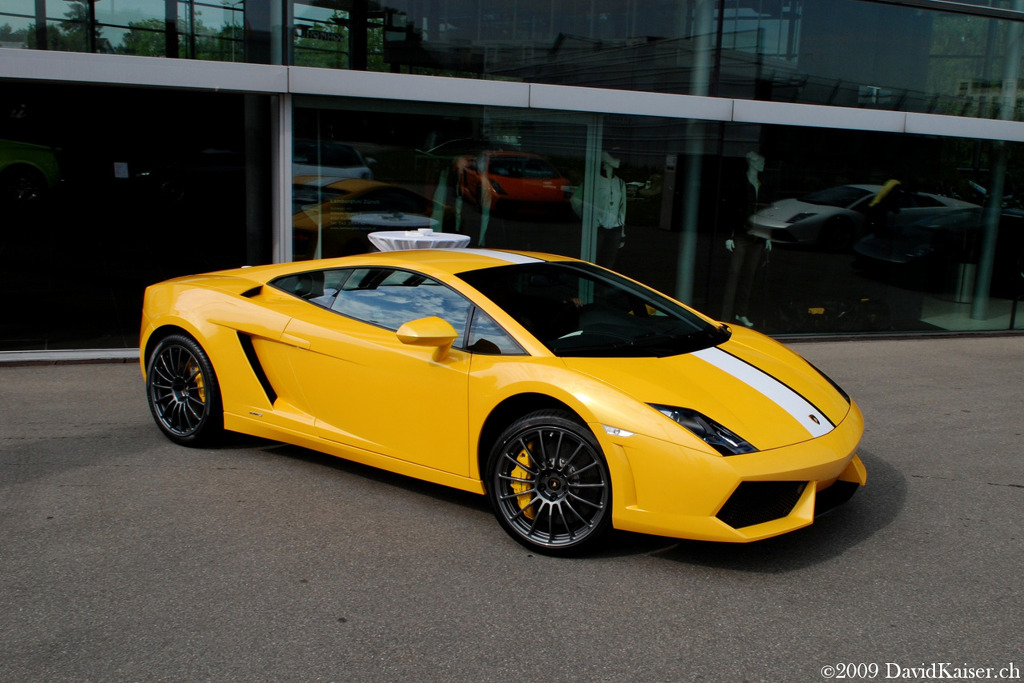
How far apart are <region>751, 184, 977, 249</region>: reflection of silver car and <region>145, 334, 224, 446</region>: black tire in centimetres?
663

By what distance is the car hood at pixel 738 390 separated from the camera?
13.7ft

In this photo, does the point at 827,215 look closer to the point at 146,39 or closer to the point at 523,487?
the point at 146,39

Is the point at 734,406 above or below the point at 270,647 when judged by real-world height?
above

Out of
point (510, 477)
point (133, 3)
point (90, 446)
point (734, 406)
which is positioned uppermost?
point (133, 3)

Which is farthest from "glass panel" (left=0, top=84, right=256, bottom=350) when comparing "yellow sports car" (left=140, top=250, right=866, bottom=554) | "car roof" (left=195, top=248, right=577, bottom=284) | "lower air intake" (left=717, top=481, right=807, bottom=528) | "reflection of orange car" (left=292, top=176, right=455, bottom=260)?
"lower air intake" (left=717, top=481, right=807, bottom=528)

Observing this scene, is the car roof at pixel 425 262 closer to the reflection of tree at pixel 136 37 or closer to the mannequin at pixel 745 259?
the reflection of tree at pixel 136 37

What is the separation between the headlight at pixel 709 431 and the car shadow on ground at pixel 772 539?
1.86 feet

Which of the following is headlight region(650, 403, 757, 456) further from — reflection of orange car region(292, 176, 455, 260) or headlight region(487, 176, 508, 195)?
headlight region(487, 176, 508, 195)

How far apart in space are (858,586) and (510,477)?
1.54m

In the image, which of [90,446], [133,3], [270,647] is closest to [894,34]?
[133,3]

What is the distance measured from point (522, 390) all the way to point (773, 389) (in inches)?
48.0

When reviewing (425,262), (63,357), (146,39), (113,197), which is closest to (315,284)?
(425,262)

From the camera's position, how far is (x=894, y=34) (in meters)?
10.3

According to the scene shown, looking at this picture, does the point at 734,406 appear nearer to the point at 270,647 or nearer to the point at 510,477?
the point at 510,477
